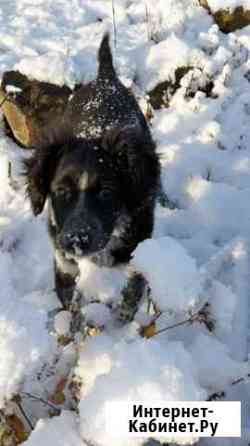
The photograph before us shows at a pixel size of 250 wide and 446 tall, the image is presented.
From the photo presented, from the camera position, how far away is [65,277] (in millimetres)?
3539

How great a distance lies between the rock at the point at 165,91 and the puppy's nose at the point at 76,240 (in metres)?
2.50

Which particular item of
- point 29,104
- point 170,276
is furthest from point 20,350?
point 29,104

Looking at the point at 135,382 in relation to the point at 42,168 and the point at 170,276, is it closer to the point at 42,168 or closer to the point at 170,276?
the point at 170,276

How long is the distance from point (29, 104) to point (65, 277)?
6.61ft

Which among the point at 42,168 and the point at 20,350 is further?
the point at 42,168

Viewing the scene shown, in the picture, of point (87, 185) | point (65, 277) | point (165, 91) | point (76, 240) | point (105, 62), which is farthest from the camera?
point (165, 91)

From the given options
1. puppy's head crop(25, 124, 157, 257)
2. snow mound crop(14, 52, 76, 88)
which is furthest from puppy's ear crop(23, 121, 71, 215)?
snow mound crop(14, 52, 76, 88)

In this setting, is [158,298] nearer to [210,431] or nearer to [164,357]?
[164,357]

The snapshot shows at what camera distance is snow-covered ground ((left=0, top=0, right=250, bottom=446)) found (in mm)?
1979

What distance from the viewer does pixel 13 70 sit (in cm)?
521

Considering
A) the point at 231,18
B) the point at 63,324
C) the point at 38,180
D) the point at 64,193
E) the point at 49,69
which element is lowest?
the point at 63,324

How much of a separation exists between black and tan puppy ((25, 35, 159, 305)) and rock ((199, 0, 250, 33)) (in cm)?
273

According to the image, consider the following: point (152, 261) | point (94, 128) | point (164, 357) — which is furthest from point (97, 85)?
point (164, 357)

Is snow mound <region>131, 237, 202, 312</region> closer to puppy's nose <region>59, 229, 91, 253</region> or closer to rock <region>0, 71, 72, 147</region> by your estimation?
puppy's nose <region>59, 229, 91, 253</region>
